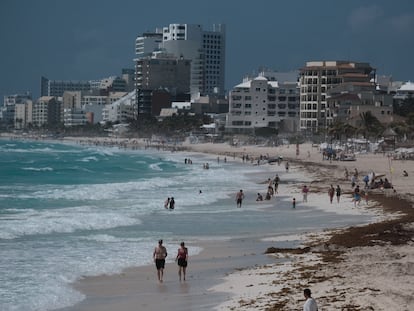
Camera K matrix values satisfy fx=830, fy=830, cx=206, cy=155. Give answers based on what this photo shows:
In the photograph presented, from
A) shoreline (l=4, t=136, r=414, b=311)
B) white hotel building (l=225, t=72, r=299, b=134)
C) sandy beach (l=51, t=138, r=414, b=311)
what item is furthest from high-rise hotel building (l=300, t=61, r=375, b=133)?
shoreline (l=4, t=136, r=414, b=311)

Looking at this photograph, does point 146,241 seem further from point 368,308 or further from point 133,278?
point 368,308

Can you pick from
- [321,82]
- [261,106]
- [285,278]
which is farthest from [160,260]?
[261,106]

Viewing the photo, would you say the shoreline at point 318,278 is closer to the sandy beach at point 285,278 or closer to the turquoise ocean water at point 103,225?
the sandy beach at point 285,278

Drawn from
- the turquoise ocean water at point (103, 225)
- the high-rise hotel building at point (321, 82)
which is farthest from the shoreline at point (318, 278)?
the high-rise hotel building at point (321, 82)

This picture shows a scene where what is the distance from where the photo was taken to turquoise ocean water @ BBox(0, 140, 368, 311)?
18.3m

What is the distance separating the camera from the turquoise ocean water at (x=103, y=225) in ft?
60.0

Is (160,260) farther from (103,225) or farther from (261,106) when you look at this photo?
(261,106)

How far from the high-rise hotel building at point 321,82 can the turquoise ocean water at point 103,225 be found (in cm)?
5733

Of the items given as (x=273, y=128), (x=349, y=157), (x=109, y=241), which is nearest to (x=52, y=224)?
(x=109, y=241)

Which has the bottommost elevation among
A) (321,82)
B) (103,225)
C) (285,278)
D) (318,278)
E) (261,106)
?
(103,225)

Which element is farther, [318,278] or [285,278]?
[285,278]

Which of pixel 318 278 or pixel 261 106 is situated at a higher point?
pixel 261 106

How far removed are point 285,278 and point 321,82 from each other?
306ft

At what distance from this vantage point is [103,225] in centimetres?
2788
